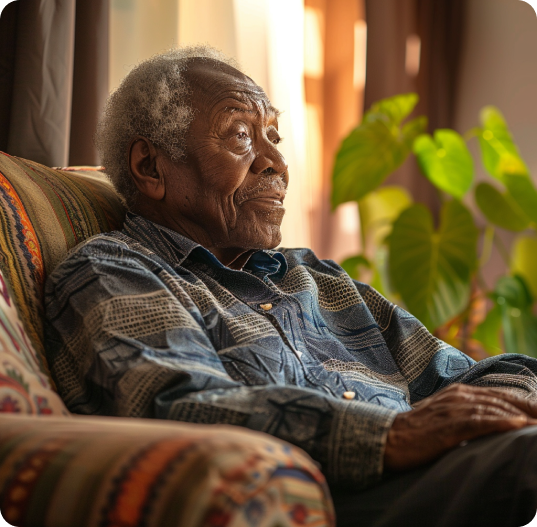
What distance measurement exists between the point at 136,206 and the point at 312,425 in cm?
83

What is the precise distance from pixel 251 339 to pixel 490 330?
1913 millimetres

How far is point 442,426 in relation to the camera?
0.77 meters

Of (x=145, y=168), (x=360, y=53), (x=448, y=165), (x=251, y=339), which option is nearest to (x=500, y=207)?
(x=448, y=165)

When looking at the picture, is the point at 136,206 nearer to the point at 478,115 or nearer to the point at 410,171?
the point at 410,171

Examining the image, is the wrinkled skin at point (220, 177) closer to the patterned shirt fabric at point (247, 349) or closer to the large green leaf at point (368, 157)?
the patterned shirt fabric at point (247, 349)

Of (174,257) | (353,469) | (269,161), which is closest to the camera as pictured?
(353,469)

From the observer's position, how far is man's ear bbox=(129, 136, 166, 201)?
136cm

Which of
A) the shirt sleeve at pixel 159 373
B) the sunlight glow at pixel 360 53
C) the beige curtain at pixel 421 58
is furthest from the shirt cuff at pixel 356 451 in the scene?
the beige curtain at pixel 421 58

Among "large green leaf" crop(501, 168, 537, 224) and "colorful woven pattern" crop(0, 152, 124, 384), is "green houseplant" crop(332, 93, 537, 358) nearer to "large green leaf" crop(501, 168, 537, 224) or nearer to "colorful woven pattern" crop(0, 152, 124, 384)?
"large green leaf" crop(501, 168, 537, 224)

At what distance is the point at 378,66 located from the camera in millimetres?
3113

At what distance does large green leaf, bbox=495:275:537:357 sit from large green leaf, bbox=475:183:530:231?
0.24 metres

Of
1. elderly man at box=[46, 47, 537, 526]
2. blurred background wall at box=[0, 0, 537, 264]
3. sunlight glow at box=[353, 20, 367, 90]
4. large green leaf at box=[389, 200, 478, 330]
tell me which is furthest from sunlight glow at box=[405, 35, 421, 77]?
elderly man at box=[46, 47, 537, 526]

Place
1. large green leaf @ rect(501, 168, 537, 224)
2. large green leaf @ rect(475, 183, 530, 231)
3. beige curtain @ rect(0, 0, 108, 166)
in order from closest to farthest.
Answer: beige curtain @ rect(0, 0, 108, 166), large green leaf @ rect(501, 168, 537, 224), large green leaf @ rect(475, 183, 530, 231)

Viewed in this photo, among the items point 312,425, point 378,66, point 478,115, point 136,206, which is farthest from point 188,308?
point 478,115
